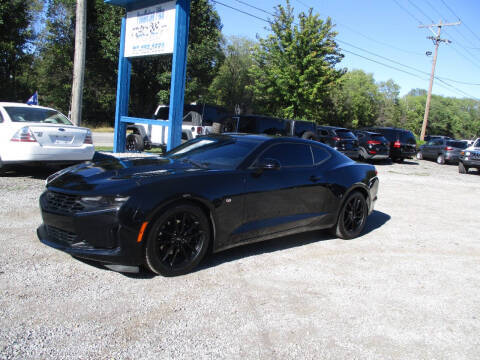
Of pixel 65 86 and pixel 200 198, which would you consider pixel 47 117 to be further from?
pixel 65 86

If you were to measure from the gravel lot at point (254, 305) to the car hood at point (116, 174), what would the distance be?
838mm

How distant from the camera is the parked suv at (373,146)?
60.4 ft

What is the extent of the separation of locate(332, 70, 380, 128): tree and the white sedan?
33.7 meters

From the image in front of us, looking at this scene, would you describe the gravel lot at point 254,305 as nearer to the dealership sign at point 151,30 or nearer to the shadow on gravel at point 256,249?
the shadow on gravel at point 256,249

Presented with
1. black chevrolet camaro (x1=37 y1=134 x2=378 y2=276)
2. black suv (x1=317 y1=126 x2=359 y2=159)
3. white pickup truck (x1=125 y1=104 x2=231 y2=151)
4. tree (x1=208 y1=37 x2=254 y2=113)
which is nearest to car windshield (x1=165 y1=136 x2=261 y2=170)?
black chevrolet camaro (x1=37 y1=134 x2=378 y2=276)

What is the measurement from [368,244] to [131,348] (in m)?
3.89

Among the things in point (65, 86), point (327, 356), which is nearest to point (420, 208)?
point (327, 356)

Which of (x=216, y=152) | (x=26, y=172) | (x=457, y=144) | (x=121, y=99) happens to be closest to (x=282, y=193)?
(x=216, y=152)

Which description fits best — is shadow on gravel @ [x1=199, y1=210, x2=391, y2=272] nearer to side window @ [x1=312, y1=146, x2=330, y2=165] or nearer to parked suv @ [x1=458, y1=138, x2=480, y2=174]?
side window @ [x1=312, y1=146, x2=330, y2=165]

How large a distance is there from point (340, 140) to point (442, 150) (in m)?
10.2

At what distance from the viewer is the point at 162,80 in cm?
3014

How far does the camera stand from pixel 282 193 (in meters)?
4.75

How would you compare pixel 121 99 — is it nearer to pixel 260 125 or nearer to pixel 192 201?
pixel 260 125

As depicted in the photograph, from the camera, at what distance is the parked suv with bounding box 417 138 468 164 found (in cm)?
2370
